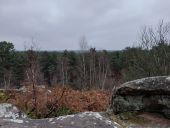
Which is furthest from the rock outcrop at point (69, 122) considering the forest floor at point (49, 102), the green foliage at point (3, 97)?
the green foliage at point (3, 97)

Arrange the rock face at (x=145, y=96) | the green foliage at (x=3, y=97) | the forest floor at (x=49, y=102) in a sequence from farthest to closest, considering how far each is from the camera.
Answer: the green foliage at (x=3, y=97), the forest floor at (x=49, y=102), the rock face at (x=145, y=96)

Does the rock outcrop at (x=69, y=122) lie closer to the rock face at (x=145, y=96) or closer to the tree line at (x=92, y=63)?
the rock face at (x=145, y=96)

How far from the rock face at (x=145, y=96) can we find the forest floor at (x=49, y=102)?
515cm

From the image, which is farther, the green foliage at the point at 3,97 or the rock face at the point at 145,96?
the green foliage at the point at 3,97

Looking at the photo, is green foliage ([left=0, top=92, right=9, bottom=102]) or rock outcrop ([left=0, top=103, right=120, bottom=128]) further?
green foliage ([left=0, top=92, right=9, bottom=102])

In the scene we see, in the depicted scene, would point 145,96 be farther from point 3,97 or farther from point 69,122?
point 3,97

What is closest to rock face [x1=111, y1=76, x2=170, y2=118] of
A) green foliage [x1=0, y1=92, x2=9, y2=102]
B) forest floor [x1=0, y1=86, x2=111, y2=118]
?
forest floor [x1=0, y1=86, x2=111, y2=118]

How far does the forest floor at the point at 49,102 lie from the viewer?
10.6 m

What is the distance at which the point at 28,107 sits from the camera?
426 inches

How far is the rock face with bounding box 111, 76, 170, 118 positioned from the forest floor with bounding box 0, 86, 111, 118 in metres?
5.15

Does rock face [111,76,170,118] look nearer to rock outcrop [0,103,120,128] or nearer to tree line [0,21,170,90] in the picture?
rock outcrop [0,103,120,128]

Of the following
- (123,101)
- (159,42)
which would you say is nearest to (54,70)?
(159,42)

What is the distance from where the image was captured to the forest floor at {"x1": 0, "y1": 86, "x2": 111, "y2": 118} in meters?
10.6

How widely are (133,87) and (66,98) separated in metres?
6.09
